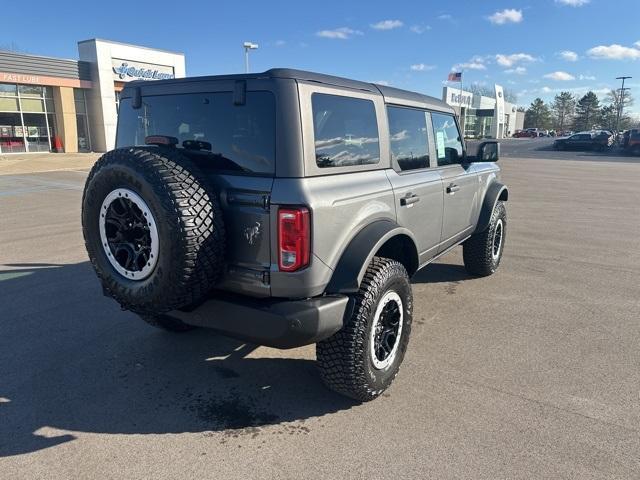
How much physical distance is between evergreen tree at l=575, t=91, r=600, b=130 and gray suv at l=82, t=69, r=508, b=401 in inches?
5025

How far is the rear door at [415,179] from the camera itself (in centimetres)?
351

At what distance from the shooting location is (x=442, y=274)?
5871mm

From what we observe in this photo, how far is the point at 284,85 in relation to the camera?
2.60 meters

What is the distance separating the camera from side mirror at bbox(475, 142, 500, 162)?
4.92m

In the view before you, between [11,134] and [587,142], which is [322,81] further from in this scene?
[587,142]

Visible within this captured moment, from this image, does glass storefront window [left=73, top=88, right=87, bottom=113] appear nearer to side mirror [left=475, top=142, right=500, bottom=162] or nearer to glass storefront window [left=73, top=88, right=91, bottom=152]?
glass storefront window [left=73, top=88, right=91, bottom=152]

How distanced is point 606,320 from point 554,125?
13414cm

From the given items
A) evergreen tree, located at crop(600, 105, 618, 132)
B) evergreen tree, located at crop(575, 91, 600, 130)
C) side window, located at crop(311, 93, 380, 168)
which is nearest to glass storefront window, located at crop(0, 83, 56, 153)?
side window, located at crop(311, 93, 380, 168)

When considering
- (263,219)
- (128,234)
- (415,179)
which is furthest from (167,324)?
(415,179)

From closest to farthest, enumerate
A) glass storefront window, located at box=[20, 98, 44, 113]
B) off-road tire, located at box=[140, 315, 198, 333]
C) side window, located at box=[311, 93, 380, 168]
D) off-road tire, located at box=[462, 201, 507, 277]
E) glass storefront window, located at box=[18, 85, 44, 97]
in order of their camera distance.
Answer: side window, located at box=[311, 93, 380, 168]
off-road tire, located at box=[140, 315, 198, 333]
off-road tire, located at box=[462, 201, 507, 277]
glass storefront window, located at box=[18, 85, 44, 97]
glass storefront window, located at box=[20, 98, 44, 113]

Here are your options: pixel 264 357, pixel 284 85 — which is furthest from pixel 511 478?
pixel 284 85

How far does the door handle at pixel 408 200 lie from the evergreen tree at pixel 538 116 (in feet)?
440

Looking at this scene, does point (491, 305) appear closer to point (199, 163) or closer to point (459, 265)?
point (459, 265)

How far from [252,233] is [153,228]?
0.53 meters
